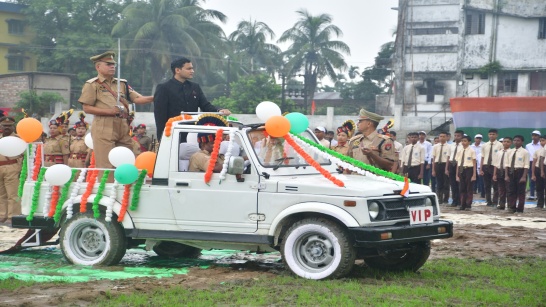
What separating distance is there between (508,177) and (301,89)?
1729 inches

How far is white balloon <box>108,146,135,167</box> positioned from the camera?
10695mm

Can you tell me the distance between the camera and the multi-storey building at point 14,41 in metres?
62.1

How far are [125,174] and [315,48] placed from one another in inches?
2125

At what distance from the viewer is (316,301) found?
8320 millimetres

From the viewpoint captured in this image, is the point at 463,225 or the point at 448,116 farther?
the point at 448,116

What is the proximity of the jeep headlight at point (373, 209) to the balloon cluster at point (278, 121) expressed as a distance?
1440 mm

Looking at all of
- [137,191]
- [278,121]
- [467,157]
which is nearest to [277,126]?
[278,121]

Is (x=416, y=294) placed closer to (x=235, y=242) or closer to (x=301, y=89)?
(x=235, y=242)

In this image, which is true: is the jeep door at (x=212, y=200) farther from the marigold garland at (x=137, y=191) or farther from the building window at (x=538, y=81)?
the building window at (x=538, y=81)

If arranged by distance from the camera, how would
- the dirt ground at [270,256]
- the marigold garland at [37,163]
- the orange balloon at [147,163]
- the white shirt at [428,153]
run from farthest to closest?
the white shirt at [428,153] → the marigold garland at [37,163] → the orange balloon at [147,163] → the dirt ground at [270,256]

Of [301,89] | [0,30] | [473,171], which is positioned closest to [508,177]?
[473,171]

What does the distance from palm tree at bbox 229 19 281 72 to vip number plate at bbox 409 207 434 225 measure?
5611 centimetres

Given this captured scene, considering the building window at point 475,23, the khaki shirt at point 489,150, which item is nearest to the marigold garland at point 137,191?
the khaki shirt at point 489,150

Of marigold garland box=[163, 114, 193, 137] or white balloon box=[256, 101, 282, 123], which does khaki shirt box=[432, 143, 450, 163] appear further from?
marigold garland box=[163, 114, 193, 137]
